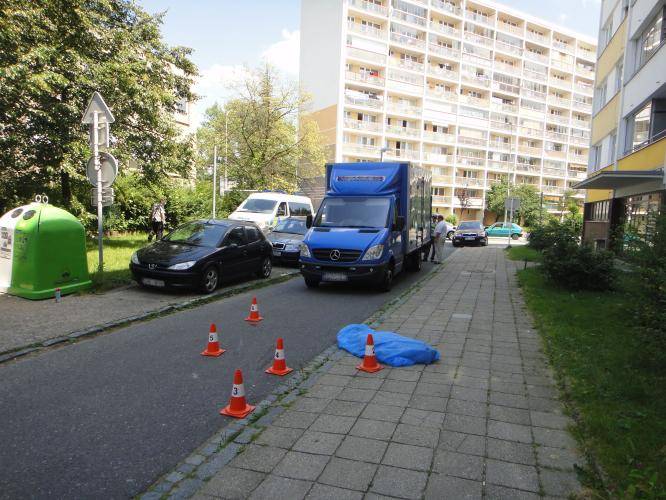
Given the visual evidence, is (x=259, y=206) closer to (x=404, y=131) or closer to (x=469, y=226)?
(x=469, y=226)

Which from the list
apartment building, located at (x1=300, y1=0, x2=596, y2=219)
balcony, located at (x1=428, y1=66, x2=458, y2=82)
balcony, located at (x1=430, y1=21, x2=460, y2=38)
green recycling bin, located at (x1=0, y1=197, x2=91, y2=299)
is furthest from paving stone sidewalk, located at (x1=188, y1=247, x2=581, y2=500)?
balcony, located at (x1=430, y1=21, x2=460, y2=38)

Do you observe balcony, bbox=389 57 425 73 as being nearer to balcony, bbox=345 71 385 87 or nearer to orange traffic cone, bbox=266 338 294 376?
balcony, bbox=345 71 385 87

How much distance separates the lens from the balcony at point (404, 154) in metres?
57.1

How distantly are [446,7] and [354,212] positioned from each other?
58.4 metres

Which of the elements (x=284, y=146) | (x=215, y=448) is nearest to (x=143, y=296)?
(x=215, y=448)

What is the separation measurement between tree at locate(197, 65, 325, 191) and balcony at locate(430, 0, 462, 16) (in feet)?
105

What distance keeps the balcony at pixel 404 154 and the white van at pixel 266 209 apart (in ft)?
125

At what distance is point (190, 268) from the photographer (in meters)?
9.65

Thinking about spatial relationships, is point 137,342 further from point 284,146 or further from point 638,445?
point 284,146

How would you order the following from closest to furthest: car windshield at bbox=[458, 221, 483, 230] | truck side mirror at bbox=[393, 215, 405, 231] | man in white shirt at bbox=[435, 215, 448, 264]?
truck side mirror at bbox=[393, 215, 405, 231]
man in white shirt at bbox=[435, 215, 448, 264]
car windshield at bbox=[458, 221, 483, 230]

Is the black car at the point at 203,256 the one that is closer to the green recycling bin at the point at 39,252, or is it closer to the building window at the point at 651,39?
the green recycling bin at the point at 39,252

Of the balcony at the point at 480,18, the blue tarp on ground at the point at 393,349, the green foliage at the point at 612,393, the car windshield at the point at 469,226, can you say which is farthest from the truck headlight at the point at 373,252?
the balcony at the point at 480,18

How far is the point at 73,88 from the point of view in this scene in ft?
47.2

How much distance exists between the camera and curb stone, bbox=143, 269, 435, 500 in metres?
3.08
